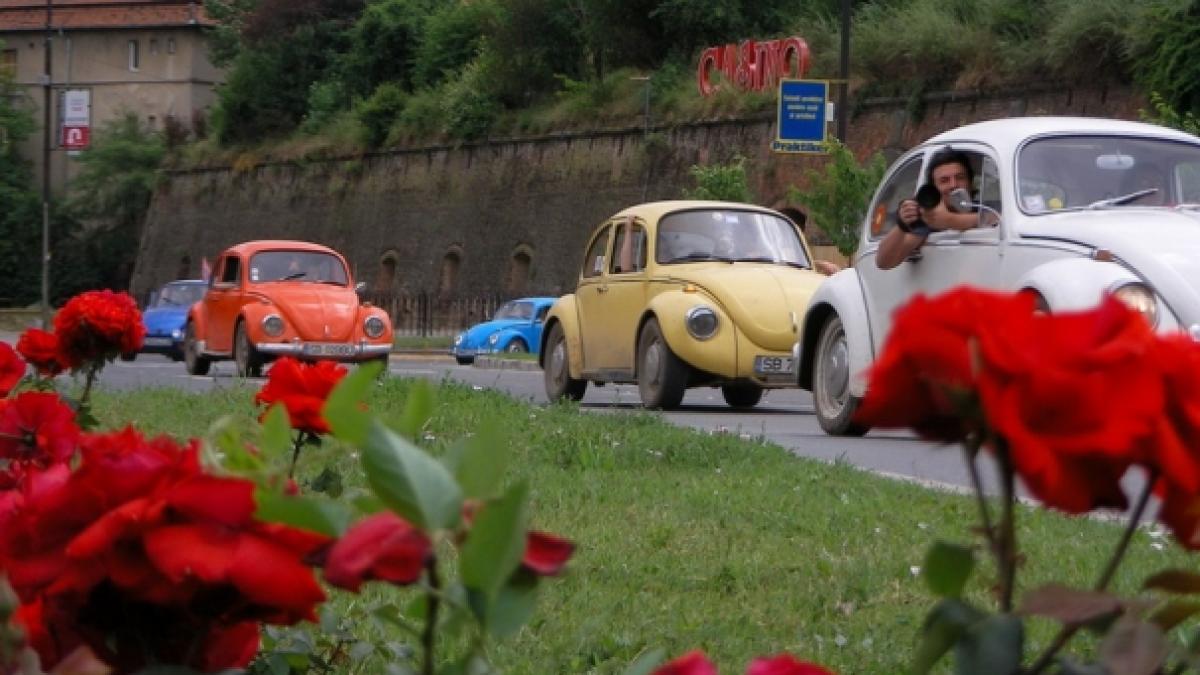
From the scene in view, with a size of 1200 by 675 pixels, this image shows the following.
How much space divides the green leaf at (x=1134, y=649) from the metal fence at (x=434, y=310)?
45674 millimetres

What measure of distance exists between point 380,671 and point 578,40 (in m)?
47.9

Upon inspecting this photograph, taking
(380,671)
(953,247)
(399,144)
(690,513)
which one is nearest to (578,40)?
(399,144)

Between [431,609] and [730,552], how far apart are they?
4949mm

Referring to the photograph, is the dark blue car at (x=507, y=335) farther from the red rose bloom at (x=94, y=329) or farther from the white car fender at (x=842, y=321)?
the red rose bloom at (x=94, y=329)

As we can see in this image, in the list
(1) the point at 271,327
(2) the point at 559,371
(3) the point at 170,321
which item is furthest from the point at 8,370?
(3) the point at 170,321

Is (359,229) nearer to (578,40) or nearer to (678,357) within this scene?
(578,40)

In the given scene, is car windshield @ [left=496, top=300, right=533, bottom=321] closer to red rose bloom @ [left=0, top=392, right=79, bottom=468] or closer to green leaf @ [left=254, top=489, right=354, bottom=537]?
red rose bloom @ [left=0, top=392, right=79, bottom=468]

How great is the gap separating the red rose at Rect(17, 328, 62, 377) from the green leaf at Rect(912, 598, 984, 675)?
13.9 feet

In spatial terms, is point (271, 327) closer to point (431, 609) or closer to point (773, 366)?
point (773, 366)

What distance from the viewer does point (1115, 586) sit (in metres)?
5.29

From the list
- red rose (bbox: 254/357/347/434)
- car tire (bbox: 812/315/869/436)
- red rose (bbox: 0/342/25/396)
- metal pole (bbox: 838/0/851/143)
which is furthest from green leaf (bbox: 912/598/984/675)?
metal pole (bbox: 838/0/851/143)

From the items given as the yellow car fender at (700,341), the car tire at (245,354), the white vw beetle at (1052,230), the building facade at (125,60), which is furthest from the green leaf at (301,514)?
the building facade at (125,60)

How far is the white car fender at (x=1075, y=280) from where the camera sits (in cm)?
936

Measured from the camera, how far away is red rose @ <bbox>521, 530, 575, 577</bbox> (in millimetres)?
1407
